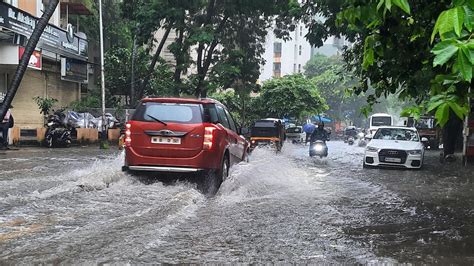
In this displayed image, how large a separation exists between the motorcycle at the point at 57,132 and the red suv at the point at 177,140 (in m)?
12.0

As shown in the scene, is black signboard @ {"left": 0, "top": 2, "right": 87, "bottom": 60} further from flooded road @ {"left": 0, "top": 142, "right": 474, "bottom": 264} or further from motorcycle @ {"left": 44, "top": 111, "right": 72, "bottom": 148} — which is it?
flooded road @ {"left": 0, "top": 142, "right": 474, "bottom": 264}

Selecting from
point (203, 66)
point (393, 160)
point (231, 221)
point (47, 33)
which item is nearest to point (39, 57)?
point (47, 33)

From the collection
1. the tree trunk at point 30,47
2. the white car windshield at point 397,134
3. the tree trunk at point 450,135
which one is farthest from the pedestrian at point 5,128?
the tree trunk at point 450,135

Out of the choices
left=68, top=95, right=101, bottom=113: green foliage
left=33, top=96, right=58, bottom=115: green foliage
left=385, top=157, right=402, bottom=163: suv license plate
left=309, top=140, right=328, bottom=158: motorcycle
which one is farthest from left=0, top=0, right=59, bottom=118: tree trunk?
left=385, top=157, right=402, bottom=163: suv license plate

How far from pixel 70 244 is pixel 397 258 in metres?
3.41

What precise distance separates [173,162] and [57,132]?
1269 centimetres

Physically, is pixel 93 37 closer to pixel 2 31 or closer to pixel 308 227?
pixel 2 31

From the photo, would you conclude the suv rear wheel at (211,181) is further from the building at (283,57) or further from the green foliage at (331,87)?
the building at (283,57)

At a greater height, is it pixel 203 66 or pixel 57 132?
pixel 203 66

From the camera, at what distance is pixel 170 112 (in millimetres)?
8875

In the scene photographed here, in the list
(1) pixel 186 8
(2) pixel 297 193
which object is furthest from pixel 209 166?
(1) pixel 186 8

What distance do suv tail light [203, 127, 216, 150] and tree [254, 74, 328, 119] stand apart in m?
33.2

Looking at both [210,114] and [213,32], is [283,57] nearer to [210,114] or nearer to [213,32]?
[213,32]

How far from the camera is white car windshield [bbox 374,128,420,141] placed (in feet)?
53.8
